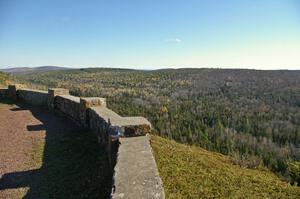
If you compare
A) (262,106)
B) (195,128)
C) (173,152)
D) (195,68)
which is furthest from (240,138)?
(195,68)

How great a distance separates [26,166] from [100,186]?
252cm

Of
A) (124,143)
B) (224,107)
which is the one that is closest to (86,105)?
(124,143)

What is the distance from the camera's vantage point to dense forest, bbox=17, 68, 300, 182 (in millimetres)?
60094

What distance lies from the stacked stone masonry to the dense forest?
29902 millimetres

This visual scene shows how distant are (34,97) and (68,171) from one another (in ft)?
34.2

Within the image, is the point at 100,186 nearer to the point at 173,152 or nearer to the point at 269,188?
the point at 173,152

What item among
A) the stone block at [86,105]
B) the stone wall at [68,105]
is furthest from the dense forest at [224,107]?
the stone block at [86,105]

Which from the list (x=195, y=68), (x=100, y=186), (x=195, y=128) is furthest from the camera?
(x=195, y=68)

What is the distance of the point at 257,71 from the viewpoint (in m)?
125

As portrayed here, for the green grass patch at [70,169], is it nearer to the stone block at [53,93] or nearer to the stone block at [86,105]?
the stone block at [86,105]

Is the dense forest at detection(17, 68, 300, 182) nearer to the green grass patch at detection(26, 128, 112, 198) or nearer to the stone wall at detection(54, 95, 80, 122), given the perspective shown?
the stone wall at detection(54, 95, 80, 122)

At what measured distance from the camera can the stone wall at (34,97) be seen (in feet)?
51.8

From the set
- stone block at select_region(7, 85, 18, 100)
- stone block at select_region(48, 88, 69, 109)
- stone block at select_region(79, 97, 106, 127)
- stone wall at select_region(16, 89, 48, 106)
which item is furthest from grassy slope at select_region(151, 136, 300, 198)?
stone block at select_region(7, 85, 18, 100)

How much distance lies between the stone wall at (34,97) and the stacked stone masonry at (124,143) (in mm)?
2686
